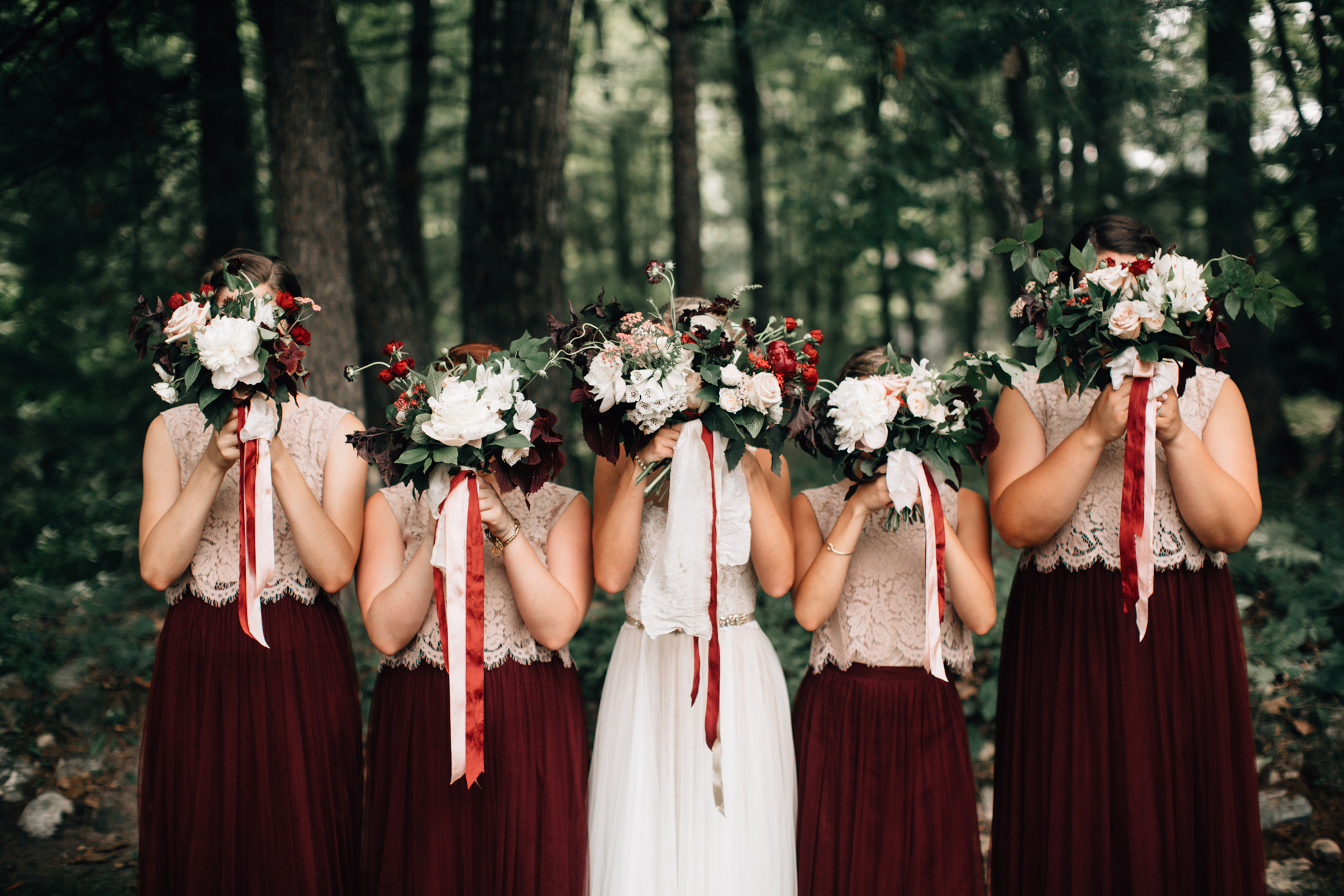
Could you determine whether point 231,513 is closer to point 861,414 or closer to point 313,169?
point 861,414

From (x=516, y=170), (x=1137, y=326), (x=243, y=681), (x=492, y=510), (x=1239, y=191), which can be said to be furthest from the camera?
(x=1239, y=191)

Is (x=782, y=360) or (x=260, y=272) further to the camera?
(x=260, y=272)

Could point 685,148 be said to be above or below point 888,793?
above

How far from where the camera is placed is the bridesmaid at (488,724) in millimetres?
2934

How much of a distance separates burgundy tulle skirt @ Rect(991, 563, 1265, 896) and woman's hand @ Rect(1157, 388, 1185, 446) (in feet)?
1.64

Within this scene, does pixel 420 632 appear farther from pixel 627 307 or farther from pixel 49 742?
pixel 49 742

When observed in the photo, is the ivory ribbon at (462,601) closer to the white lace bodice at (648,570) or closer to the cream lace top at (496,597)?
the cream lace top at (496,597)

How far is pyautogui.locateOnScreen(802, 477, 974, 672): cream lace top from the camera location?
316 centimetres

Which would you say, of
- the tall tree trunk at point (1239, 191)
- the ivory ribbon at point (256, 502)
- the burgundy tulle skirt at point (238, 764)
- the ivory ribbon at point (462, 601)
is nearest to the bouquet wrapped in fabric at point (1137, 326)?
the ivory ribbon at point (462, 601)

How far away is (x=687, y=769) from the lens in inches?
121

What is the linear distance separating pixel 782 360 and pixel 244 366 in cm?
163

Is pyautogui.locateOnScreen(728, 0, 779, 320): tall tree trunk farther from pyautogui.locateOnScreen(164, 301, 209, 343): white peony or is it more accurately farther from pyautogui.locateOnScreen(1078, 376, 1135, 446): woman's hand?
pyautogui.locateOnScreen(164, 301, 209, 343): white peony

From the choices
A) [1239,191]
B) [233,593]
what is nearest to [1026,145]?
[1239,191]

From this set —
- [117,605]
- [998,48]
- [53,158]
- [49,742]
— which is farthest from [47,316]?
[998,48]
